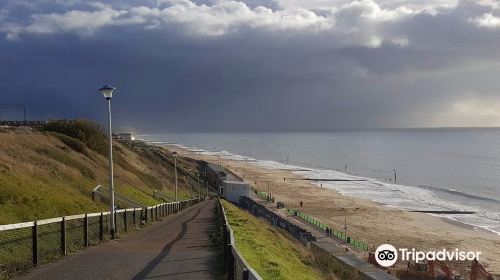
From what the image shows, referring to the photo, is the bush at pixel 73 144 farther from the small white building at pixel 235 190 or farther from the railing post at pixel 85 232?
the railing post at pixel 85 232

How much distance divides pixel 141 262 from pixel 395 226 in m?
45.0

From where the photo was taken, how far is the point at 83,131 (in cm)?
5881

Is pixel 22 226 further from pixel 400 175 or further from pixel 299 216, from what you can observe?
pixel 400 175

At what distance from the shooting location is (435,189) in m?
90.9

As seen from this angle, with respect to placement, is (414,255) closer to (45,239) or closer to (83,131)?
(45,239)

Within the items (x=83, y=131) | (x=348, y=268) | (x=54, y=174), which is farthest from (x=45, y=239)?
(x=83, y=131)

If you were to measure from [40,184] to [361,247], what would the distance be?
24788 mm

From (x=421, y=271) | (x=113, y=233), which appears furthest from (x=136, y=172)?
(x=113, y=233)

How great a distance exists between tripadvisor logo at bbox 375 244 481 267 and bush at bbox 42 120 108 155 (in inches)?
1380

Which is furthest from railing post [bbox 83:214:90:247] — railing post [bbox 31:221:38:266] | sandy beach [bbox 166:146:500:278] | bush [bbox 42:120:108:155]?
bush [bbox 42:120:108:155]

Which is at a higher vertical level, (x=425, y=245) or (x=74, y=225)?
(x=74, y=225)

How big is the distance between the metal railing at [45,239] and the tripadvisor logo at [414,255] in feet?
65.6

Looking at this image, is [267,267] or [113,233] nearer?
[267,267]

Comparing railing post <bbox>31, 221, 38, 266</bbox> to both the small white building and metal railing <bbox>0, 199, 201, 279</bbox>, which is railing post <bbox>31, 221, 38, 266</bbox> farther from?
the small white building
